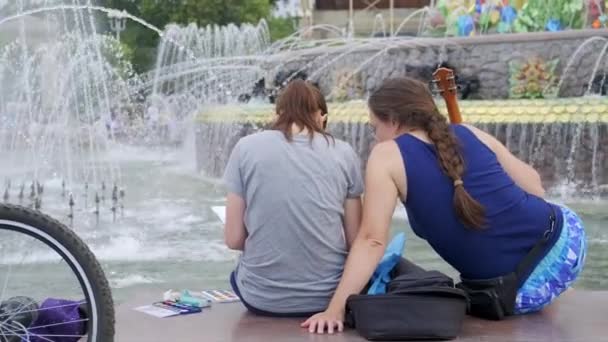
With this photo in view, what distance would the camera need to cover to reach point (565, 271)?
3.48 meters

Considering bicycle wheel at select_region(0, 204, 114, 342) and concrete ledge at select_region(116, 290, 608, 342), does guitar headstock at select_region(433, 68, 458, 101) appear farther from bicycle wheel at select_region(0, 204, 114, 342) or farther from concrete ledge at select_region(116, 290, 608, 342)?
bicycle wheel at select_region(0, 204, 114, 342)

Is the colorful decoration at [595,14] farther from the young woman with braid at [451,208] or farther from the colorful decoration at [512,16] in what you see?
the young woman with braid at [451,208]

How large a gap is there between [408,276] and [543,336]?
0.46m

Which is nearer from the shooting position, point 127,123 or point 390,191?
point 390,191

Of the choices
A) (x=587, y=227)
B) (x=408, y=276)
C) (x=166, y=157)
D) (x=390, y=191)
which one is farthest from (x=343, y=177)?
(x=166, y=157)

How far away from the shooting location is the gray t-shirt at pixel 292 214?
347cm

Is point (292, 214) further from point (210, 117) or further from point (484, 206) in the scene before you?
point (210, 117)

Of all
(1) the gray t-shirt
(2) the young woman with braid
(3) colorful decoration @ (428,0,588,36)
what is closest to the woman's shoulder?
(1) the gray t-shirt

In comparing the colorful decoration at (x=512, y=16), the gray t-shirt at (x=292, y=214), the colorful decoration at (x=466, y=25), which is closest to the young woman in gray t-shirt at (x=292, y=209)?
the gray t-shirt at (x=292, y=214)

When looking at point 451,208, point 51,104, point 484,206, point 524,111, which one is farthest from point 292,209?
point 51,104

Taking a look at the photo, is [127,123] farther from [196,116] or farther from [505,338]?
[505,338]

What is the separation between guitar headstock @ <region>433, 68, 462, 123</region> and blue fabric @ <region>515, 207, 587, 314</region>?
2.02 ft

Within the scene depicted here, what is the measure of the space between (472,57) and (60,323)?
1095 cm

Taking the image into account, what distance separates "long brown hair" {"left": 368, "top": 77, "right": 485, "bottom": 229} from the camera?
11.0ft
